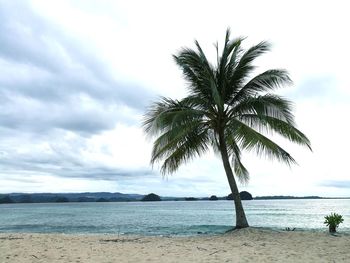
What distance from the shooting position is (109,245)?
11.9 metres

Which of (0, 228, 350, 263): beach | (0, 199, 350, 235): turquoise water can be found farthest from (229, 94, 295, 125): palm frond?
(0, 199, 350, 235): turquoise water

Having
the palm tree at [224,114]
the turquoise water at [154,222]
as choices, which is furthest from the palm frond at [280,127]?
the turquoise water at [154,222]

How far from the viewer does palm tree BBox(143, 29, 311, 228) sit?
14.6 metres

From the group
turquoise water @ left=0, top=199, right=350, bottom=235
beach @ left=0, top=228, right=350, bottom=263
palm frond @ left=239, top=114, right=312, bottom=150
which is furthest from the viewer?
turquoise water @ left=0, top=199, right=350, bottom=235

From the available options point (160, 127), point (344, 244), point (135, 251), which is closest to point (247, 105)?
point (160, 127)

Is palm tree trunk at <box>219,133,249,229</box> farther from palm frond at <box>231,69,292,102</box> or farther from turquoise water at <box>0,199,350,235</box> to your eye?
turquoise water at <box>0,199,350,235</box>

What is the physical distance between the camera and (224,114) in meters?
15.7

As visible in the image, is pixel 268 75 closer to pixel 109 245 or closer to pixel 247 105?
pixel 247 105

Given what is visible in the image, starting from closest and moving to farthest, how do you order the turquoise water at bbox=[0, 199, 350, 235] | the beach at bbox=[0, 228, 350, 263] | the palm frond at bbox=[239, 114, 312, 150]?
the beach at bbox=[0, 228, 350, 263] < the palm frond at bbox=[239, 114, 312, 150] < the turquoise water at bbox=[0, 199, 350, 235]

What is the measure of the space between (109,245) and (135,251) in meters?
1.74

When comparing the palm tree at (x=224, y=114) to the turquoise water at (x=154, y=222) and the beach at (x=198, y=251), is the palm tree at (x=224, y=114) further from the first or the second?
the turquoise water at (x=154, y=222)

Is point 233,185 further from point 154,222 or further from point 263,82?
point 154,222

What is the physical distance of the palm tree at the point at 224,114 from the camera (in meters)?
14.6

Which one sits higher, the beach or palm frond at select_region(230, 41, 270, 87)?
palm frond at select_region(230, 41, 270, 87)
